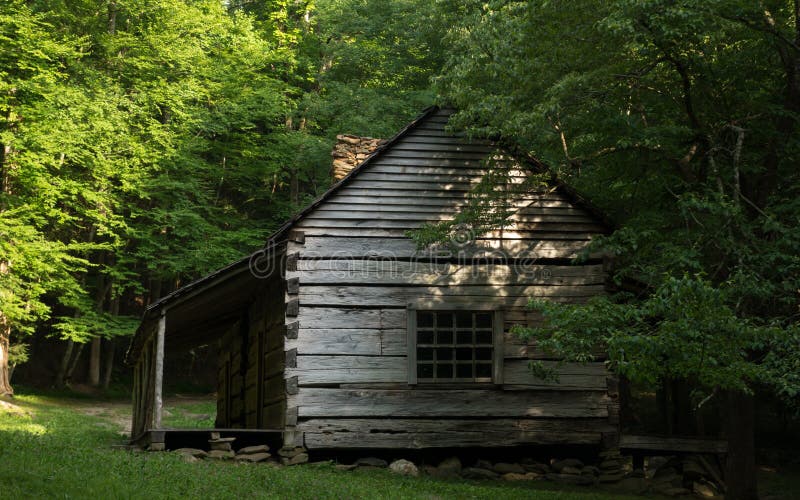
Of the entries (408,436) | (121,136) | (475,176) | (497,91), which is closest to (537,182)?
(475,176)

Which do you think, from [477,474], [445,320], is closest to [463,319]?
[445,320]

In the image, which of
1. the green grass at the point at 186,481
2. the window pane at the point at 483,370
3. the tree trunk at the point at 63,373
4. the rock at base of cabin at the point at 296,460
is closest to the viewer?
the green grass at the point at 186,481

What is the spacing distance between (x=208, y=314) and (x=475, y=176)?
22.7 feet

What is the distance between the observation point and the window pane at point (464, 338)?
51.4 feet

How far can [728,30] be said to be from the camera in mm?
12961

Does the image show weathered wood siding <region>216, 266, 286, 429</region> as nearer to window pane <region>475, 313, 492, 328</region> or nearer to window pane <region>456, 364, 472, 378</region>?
window pane <region>456, 364, 472, 378</region>

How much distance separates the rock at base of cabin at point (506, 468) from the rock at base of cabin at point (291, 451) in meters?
3.50

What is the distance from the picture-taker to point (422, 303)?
15.4m

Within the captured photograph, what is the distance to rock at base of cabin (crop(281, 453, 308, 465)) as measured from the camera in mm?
14439

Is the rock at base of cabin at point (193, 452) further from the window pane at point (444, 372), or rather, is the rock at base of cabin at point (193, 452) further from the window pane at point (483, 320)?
the window pane at point (483, 320)

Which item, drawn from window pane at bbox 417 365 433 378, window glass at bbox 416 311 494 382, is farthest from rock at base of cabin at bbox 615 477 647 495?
window pane at bbox 417 365 433 378

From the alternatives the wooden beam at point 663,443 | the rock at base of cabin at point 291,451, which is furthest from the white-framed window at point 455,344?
the wooden beam at point 663,443

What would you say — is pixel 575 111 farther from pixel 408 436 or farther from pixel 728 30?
pixel 408 436

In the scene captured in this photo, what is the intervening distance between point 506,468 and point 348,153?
6897mm
